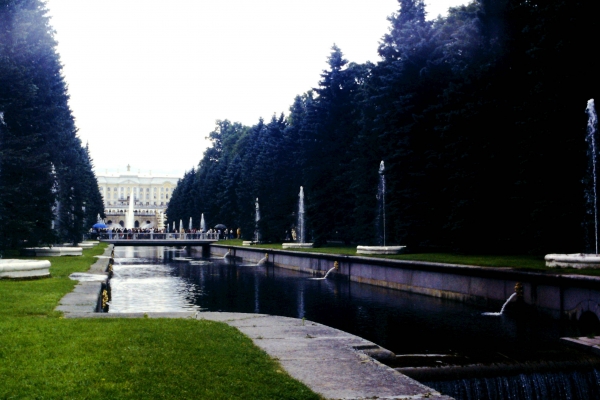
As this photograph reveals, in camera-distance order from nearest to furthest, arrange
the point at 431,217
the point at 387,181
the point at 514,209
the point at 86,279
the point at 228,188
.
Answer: the point at 86,279 → the point at 514,209 → the point at 431,217 → the point at 387,181 → the point at 228,188

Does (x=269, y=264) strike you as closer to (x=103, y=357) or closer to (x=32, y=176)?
(x=32, y=176)

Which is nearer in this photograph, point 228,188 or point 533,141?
point 533,141

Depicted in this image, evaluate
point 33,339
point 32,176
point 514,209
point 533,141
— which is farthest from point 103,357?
point 32,176

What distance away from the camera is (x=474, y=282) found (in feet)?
57.0

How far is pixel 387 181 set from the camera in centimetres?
3253

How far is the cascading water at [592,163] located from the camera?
745 inches

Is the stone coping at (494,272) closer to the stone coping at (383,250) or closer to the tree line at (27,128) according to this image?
Answer: the stone coping at (383,250)

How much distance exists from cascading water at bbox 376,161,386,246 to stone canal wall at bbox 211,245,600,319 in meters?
5.13

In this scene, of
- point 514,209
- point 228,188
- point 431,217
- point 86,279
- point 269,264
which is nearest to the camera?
point 86,279

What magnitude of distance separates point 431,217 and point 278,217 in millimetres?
23133

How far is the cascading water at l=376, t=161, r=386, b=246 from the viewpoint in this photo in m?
32.7

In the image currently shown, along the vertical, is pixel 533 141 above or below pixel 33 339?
above

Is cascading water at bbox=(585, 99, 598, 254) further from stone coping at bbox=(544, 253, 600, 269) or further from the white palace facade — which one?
the white palace facade

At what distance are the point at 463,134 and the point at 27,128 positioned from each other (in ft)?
71.2
